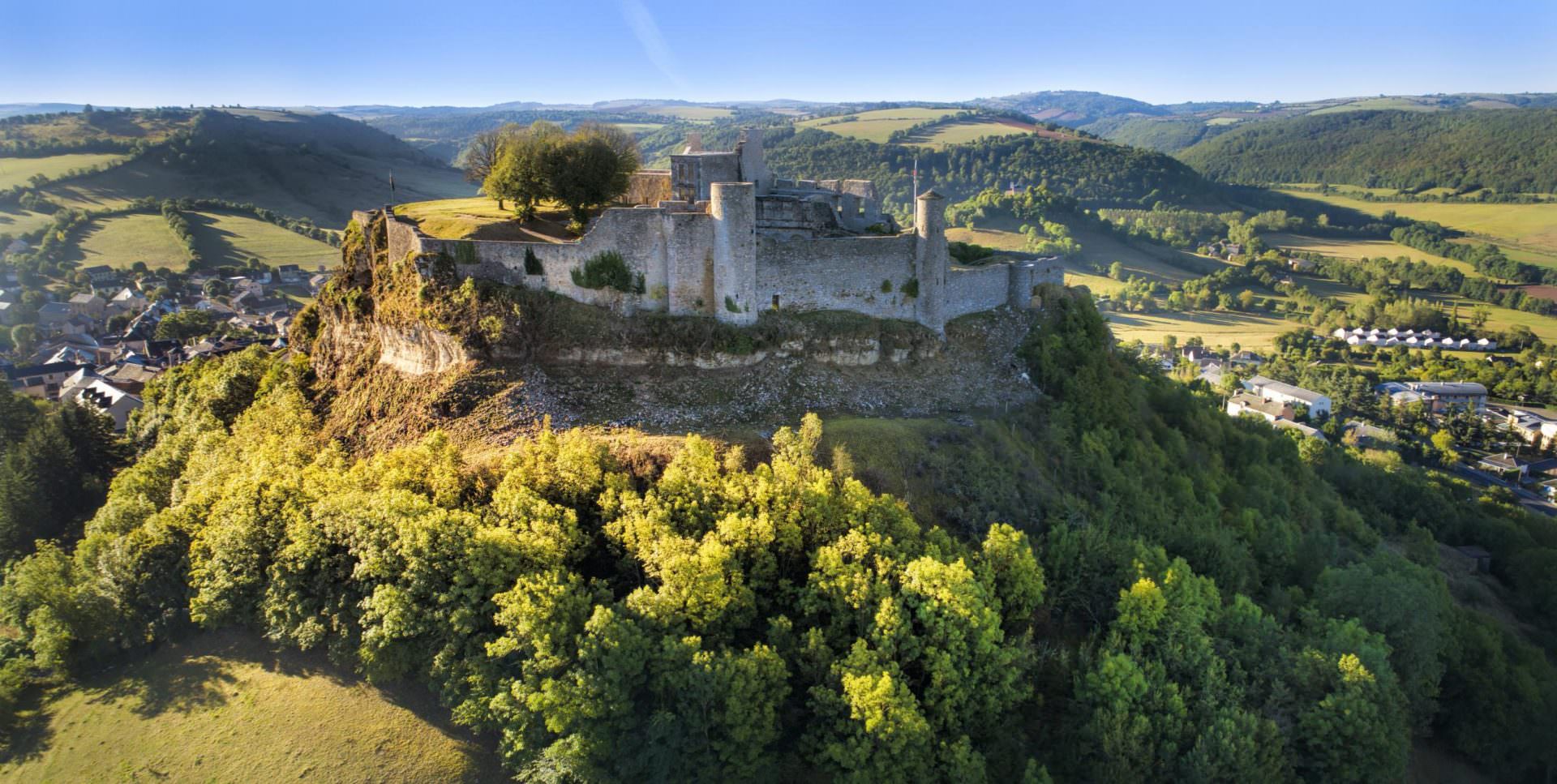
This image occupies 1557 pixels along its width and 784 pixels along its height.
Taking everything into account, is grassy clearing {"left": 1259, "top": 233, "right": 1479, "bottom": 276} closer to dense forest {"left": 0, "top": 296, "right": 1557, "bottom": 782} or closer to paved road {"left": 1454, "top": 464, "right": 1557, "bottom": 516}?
paved road {"left": 1454, "top": 464, "right": 1557, "bottom": 516}

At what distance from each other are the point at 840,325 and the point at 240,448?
24866 mm

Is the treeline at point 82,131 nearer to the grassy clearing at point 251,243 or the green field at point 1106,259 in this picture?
the grassy clearing at point 251,243

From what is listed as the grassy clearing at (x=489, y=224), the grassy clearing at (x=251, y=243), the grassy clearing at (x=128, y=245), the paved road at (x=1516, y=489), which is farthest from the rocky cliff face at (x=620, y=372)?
the grassy clearing at (x=128, y=245)

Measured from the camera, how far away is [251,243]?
9988 cm

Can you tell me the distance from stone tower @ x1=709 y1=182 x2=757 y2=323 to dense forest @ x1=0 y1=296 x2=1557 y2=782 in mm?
6242

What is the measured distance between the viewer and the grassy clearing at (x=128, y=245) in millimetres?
92062

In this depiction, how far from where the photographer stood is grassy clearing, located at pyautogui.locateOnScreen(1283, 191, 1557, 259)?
464 ft

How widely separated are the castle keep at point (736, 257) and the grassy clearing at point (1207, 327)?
69139mm

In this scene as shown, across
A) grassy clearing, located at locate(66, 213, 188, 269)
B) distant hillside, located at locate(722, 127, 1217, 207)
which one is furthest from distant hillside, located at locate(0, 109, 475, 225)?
distant hillside, located at locate(722, 127, 1217, 207)

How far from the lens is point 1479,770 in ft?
97.9

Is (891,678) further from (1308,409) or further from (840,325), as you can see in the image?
(1308,409)

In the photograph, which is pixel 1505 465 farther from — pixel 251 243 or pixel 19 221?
pixel 19 221

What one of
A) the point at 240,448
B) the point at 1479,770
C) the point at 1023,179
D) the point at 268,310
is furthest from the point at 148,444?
the point at 1023,179

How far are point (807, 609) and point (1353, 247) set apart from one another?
537ft
